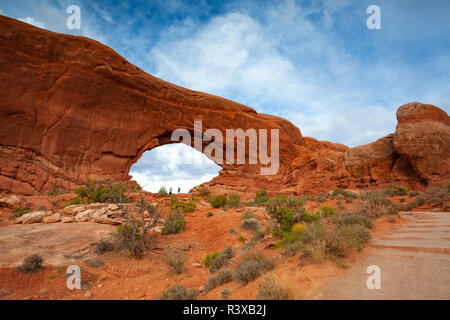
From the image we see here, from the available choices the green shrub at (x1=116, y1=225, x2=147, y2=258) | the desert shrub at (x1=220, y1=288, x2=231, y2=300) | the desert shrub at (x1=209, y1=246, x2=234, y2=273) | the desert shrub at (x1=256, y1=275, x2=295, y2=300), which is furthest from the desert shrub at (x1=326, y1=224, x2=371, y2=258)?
the green shrub at (x1=116, y1=225, x2=147, y2=258)

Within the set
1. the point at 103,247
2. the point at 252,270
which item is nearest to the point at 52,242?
the point at 103,247

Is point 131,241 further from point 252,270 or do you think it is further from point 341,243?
point 341,243

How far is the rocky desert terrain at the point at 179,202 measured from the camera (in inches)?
147

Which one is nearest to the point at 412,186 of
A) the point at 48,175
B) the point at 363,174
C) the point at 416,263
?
the point at 363,174

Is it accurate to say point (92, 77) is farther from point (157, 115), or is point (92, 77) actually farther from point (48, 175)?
point (48, 175)

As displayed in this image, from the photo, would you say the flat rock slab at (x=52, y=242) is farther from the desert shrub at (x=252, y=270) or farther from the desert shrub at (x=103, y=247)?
the desert shrub at (x=252, y=270)

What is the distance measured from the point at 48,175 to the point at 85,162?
2453 millimetres

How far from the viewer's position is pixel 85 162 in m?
16.9

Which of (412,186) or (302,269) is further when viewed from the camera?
(412,186)

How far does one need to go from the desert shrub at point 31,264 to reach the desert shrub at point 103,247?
141 centimetres

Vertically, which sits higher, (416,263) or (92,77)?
(92,77)

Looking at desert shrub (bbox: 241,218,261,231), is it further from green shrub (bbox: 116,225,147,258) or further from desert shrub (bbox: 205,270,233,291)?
desert shrub (bbox: 205,270,233,291)

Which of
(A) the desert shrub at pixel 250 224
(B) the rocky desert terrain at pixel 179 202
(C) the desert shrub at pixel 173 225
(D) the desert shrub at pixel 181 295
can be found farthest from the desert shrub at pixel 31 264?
(A) the desert shrub at pixel 250 224
